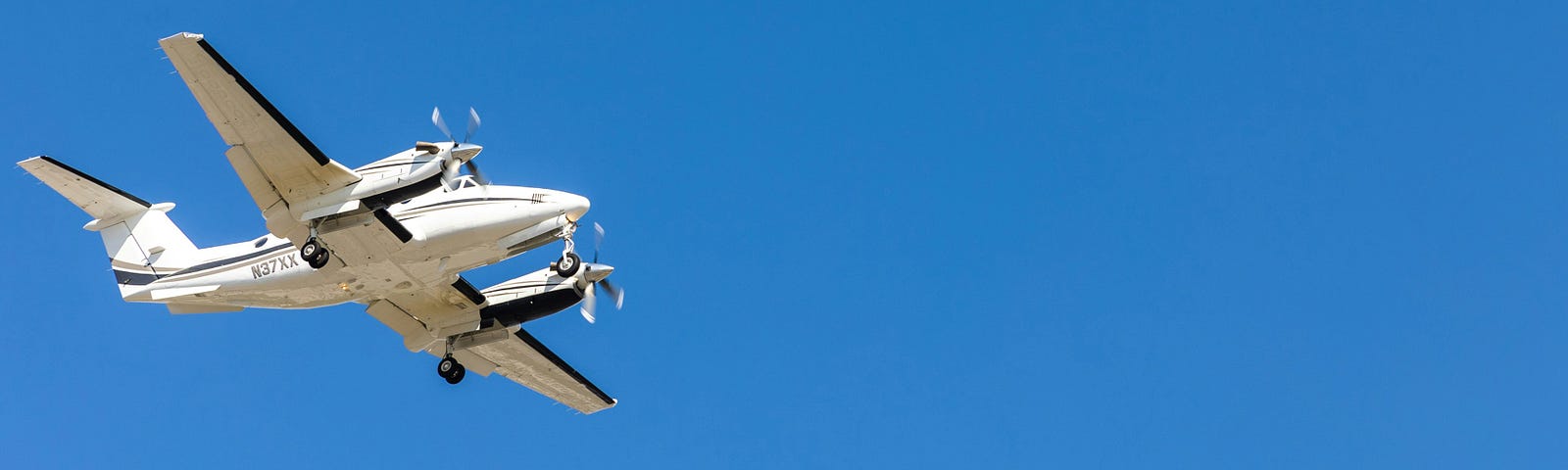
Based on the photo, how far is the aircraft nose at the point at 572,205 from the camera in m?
21.1

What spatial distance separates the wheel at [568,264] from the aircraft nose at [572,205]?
571 mm

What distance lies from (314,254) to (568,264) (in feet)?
12.0

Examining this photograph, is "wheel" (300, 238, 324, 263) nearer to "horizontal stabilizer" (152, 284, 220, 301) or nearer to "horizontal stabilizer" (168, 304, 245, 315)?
"horizontal stabilizer" (152, 284, 220, 301)

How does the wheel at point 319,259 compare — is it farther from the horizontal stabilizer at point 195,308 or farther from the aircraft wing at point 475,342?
the horizontal stabilizer at point 195,308

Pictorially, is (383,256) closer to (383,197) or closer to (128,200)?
(383,197)

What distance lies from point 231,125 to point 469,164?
3657mm

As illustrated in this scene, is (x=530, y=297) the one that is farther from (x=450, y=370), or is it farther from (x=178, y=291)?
(x=178, y=291)

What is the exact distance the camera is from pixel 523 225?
21078 millimetres

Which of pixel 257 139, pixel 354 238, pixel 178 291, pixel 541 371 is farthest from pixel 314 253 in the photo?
pixel 541 371

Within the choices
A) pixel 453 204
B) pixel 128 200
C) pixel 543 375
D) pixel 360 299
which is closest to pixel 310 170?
pixel 453 204

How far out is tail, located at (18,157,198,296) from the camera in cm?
2294

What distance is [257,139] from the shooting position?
1972cm

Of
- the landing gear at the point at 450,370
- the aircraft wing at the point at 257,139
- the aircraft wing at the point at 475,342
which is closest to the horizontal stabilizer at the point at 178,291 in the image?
the aircraft wing at the point at 257,139

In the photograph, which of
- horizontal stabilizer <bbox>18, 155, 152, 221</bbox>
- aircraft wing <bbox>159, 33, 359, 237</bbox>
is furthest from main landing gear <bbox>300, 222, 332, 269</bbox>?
horizontal stabilizer <bbox>18, 155, 152, 221</bbox>
